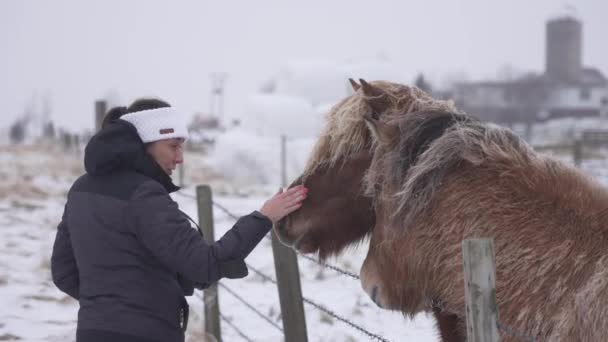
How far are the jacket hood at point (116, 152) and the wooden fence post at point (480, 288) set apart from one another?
1355 millimetres

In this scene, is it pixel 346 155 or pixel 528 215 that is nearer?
pixel 528 215

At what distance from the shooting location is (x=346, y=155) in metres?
2.51

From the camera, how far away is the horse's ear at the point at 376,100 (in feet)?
8.02

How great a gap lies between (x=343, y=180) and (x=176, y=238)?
705 mm

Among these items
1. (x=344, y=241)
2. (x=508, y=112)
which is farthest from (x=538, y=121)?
(x=344, y=241)

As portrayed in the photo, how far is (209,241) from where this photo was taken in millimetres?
5199

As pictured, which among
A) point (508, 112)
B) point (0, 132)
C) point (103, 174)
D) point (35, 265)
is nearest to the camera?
point (103, 174)

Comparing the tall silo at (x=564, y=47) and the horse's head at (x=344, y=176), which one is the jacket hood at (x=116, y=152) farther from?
the tall silo at (x=564, y=47)

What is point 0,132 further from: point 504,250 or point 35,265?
point 504,250

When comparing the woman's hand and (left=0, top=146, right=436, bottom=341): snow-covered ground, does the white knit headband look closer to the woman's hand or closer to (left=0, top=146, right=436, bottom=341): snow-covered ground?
the woman's hand

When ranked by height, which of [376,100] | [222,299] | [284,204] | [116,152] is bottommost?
[222,299]

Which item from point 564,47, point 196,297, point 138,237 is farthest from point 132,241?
point 564,47

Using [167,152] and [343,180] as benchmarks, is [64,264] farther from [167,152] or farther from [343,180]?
[343,180]

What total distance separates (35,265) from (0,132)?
6029 centimetres
